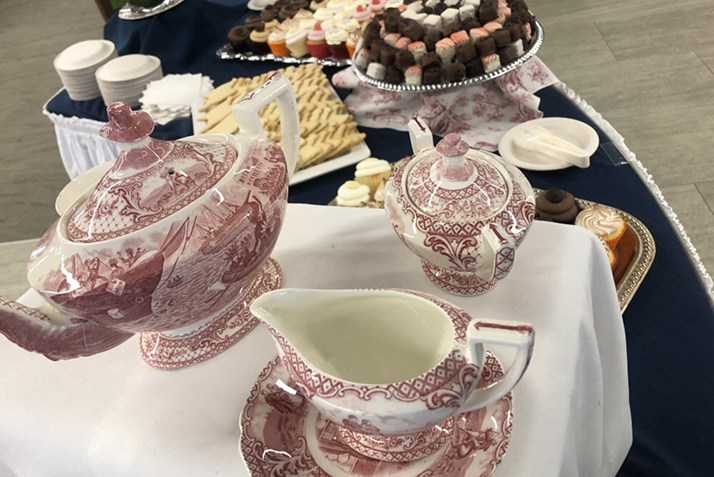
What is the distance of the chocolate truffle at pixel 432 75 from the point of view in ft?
3.85

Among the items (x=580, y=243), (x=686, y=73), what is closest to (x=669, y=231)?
(x=580, y=243)

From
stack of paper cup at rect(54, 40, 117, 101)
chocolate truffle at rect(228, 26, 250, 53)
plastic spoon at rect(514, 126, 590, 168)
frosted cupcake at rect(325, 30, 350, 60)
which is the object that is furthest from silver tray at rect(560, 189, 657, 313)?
stack of paper cup at rect(54, 40, 117, 101)

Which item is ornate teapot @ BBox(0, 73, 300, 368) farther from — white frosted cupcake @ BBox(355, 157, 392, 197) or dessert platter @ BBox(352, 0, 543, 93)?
dessert platter @ BBox(352, 0, 543, 93)

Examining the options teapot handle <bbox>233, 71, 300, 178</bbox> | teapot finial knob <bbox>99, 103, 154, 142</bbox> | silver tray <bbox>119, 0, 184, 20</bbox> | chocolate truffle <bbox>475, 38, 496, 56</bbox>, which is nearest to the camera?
teapot finial knob <bbox>99, 103, 154, 142</bbox>

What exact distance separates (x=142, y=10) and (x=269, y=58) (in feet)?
2.00

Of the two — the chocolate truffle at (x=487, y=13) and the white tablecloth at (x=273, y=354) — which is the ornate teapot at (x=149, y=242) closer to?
the white tablecloth at (x=273, y=354)

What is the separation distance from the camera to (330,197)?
1133mm

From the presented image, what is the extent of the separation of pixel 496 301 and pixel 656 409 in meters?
0.40

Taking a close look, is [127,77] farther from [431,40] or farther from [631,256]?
[631,256]

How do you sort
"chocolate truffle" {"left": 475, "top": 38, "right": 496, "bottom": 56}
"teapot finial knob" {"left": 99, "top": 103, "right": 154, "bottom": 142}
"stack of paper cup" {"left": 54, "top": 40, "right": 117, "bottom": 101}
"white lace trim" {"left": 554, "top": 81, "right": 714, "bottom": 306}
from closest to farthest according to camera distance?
"teapot finial knob" {"left": 99, "top": 103, "right": 154, "bottom": 142}
"white lace trim" {"left": 554, "top": 81, "right": 714, "bottom": 306}
"chocolate truffle" {"left": 475, "top": 38, "right": 496, "bottom": 56}
"stack of paper cup" {"left": 54, "top": 40, "right": 117, "bottom": 101}

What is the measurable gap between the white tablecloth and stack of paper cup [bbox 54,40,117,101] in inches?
45.6

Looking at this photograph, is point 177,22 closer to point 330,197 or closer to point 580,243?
point 330,197

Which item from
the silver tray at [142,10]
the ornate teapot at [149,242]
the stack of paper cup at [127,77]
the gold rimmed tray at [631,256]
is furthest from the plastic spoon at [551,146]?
the silver tray at [142,10]

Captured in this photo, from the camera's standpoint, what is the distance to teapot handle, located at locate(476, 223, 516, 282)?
21.2 inches
